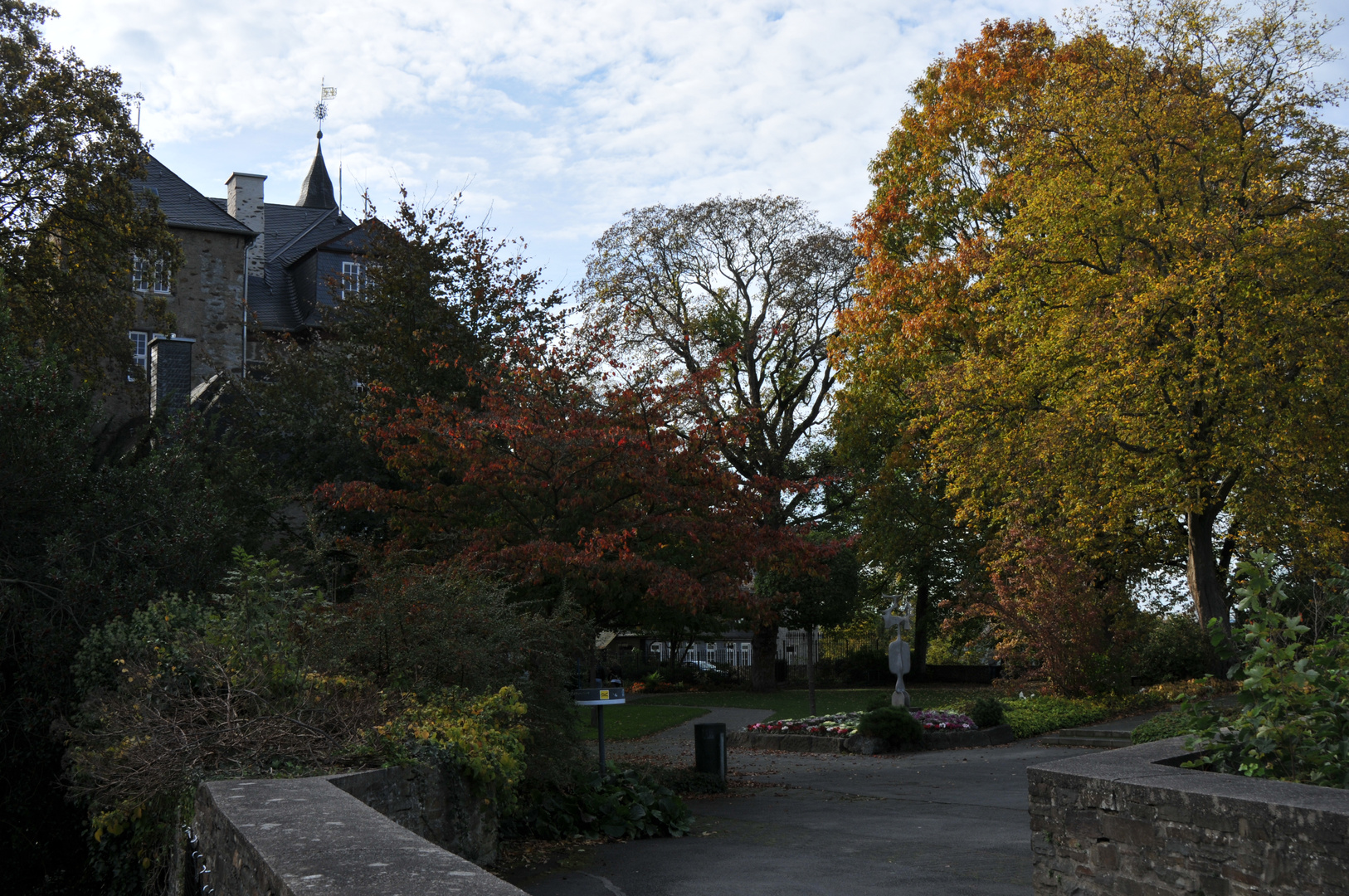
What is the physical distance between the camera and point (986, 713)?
1955 cm

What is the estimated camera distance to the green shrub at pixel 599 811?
1035 centimetres

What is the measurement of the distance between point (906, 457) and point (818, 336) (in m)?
8.15

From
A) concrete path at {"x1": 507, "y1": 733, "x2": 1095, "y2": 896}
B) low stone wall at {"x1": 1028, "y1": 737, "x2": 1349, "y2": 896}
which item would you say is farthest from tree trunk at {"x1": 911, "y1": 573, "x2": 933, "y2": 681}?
low stone wall at {"x1": 1028, "y1": 737, "x2": 1349, "y2": 896}

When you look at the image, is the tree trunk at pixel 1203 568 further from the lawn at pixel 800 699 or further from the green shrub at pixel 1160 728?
the green shrub at pixel 1160 728

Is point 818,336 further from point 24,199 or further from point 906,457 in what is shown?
point 24,199

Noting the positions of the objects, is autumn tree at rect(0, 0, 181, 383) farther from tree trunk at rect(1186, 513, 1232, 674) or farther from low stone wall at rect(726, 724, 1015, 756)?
tree trunk at rect(1186, 513, 1232, 674)

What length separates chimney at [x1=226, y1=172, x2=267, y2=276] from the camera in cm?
3756

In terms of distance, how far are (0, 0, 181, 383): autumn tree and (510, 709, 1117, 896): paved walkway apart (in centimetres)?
1342

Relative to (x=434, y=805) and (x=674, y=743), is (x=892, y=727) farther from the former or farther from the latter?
(x=434, y=805)

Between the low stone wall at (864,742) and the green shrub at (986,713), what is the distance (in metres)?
0.14

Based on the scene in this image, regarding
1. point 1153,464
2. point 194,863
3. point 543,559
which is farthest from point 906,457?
point 194,863

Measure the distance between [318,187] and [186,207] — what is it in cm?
1944

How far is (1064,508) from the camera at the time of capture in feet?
66.7

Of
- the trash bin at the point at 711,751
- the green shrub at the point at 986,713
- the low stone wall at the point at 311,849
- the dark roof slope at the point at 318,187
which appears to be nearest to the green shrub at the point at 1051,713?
the green shrub at the point at 986,713
